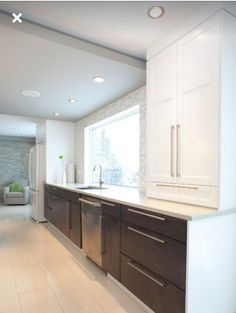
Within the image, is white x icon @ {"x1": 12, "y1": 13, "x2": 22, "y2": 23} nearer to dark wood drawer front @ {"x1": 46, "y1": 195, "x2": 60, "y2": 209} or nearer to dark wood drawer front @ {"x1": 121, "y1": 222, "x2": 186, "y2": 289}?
dark wood drawer front @ {"x1": 121, "y1": 222, "x2": 186, "y2": 289}

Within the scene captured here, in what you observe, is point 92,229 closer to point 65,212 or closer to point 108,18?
point 65,212

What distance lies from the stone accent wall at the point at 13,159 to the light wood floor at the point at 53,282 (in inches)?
196

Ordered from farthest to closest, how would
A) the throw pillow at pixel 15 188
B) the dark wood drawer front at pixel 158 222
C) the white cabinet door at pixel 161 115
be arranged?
the throw pillow at pixel 15 188
the white cabinet door at pixel 161 115
the dark wood drawer front at pixel 158 222

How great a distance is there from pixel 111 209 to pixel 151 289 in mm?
767

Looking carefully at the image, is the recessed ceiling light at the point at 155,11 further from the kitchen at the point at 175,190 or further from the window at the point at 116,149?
the window at the point at 116,149

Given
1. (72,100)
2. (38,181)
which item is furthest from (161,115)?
(38,181)

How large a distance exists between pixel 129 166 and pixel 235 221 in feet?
6.87

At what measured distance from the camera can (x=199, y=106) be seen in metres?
1.68

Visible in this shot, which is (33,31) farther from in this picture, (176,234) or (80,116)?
Result: (80,116)

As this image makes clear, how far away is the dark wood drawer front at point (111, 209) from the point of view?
2062 millimetres

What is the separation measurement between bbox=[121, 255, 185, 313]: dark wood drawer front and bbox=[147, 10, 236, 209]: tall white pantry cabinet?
0.60 metres

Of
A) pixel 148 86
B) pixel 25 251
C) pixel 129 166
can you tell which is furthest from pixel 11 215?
pixel 148 86

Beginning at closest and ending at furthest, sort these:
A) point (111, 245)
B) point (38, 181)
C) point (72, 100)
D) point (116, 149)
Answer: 1. point (111, 245)
2. point (72, 100)
3. point (116, 149)
4. point (38, 181)

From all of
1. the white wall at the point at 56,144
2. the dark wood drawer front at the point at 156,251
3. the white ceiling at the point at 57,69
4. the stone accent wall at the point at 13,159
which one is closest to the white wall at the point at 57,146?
the white wall at the point at 56,144
